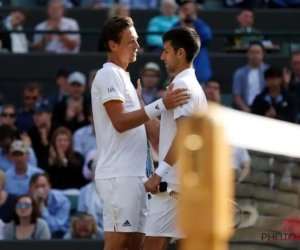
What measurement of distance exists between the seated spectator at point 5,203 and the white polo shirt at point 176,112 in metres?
4.42

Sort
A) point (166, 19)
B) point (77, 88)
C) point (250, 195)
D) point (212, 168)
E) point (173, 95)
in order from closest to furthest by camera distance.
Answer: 1. point (212, 168)
2. point (250, 195)
3. point (173, 95)
4. point (77, 88)
5. point (166, 19)

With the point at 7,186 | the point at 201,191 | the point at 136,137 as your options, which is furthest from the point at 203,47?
the point at 201,191

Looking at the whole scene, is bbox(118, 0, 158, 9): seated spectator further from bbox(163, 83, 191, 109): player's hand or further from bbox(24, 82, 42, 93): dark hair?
bbox(163, 83, 191, 109): player's hand

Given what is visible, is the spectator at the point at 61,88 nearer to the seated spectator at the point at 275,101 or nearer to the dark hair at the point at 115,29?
the seated spectator at the point at 275,101

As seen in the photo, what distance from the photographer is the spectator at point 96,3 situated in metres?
15.8

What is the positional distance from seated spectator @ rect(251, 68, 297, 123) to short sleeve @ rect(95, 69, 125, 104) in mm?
5968

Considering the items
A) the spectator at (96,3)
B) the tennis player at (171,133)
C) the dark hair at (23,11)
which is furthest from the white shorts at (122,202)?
the spectator at (96,3)

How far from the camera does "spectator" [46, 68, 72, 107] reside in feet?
42.5

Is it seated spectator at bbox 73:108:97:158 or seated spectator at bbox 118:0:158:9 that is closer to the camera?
seated spectator at bbox 73:108:97:158

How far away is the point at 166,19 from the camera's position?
46.6 feet

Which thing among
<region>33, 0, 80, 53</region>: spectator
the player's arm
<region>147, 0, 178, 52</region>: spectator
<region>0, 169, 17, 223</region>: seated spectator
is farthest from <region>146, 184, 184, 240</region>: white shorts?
<region>33, 0, 80, 53</region>: spectator

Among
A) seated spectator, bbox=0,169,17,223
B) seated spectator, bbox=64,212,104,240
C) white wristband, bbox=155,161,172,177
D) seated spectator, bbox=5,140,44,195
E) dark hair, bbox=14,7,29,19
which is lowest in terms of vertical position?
seated spectator, bbox=64,212,104,240

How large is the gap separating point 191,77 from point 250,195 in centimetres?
251

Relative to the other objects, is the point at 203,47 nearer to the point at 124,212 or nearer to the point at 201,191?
the point at 124,212
